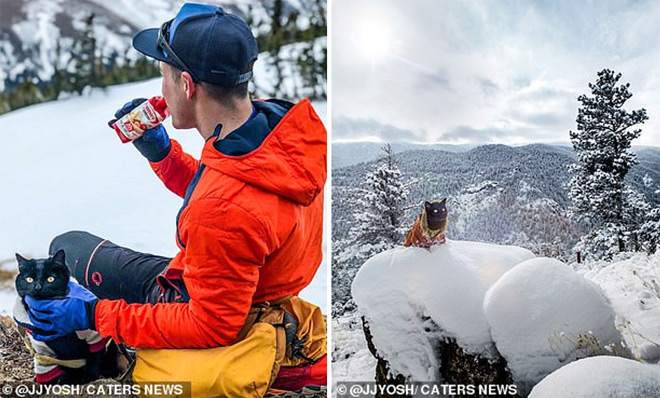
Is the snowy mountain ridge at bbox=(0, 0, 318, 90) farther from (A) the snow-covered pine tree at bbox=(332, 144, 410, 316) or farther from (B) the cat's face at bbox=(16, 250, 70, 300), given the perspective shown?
(A) the snow-covered pine tree at bbox=(332, 144, 410, 316)

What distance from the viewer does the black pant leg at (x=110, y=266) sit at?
261cm

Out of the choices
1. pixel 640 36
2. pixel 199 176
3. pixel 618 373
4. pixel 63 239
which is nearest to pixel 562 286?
pixel 618 373

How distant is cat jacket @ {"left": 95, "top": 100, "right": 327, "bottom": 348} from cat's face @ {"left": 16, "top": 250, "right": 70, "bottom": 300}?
15cm

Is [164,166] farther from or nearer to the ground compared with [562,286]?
farther from the ground

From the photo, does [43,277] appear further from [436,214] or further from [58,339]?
[436,214]

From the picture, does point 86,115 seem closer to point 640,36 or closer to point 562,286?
point 562,286

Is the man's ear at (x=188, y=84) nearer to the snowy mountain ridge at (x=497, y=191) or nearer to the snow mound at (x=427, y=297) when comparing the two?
the snowy mountain ridge at (x=497, y=191)

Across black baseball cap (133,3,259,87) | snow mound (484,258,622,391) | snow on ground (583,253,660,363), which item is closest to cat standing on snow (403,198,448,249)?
snow mound (484,258,622,391)

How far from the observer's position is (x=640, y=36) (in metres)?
2.72

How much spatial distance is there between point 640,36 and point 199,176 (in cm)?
152

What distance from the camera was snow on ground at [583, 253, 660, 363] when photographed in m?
2.65

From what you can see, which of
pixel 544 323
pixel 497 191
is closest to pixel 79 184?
pixel 497 191

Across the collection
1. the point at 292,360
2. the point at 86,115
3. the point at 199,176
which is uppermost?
the point at 86,115

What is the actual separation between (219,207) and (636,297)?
142 cm
